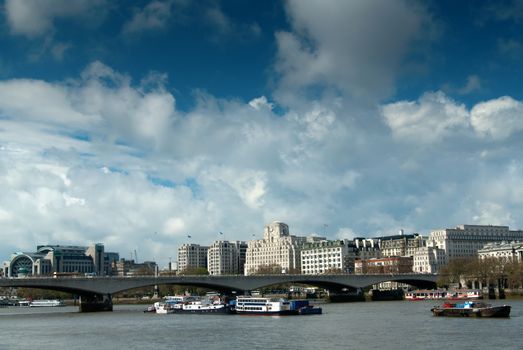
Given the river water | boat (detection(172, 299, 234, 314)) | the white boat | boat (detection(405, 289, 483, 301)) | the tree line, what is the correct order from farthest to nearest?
the tree line → boat (detection(405, 289, 483, 301)) → boat (detection(172, 299, 234, 314)) → the white boat → the river water

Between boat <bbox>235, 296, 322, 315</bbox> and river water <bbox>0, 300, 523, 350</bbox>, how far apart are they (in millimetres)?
6633

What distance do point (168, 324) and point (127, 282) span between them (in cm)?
4020

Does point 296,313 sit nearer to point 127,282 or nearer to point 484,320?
point 484,320

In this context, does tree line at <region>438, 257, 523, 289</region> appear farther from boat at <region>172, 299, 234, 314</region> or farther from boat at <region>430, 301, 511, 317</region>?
boat at <region>430, 301, 511, 317</region>

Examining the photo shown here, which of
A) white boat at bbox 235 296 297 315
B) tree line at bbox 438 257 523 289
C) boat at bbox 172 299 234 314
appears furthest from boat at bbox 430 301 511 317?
tree line at bbox 438 257 523 289

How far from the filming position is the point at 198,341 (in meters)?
58.9

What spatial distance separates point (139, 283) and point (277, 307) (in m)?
34.4

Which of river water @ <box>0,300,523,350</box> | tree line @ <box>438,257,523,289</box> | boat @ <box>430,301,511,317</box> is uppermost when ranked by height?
tree line @ <box>438,257,523,289</box>

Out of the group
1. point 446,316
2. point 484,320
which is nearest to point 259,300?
point 446,316

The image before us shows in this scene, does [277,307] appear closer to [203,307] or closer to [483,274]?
[203,307]

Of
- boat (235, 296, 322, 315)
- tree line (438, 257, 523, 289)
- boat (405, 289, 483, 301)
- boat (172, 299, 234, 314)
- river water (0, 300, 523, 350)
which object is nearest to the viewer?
river water (0, 300, 523, 350)

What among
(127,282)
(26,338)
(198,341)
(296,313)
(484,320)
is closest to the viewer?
(198,341)

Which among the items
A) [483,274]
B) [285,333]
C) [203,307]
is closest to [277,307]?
[203,307]

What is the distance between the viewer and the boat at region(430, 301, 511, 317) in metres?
76.6
